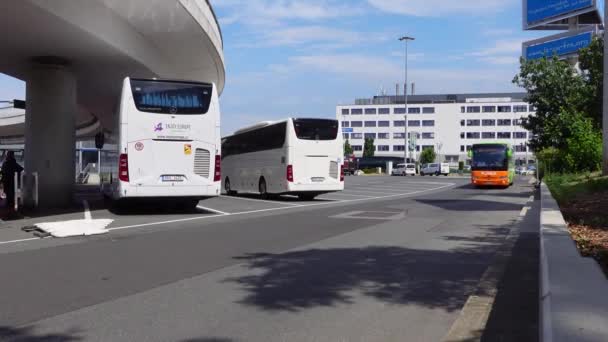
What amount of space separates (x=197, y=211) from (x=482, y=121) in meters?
109

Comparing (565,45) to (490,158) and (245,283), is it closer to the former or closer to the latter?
Result: (490,158)

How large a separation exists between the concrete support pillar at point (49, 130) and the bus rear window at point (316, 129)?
8.06 metres

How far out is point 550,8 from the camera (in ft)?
135

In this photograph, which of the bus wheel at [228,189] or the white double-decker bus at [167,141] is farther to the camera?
the bus wheel at [228,189]

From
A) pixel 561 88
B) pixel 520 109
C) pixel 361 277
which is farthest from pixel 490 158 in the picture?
pixel 520 109

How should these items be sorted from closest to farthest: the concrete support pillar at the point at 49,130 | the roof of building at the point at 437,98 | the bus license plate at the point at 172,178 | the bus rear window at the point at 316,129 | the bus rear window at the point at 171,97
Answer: the bus rear window at the point at 171,97, the bus license plate at the point at 172,178, the concrete support pillar at the point at 49,130, the bus rear window at the point at 316,129, the roof of building at the point at 437,98

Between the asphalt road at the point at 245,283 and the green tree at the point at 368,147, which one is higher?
the green tree at the point at 368,147

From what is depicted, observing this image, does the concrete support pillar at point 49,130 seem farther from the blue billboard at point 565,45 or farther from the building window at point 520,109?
the building window at point 520,109

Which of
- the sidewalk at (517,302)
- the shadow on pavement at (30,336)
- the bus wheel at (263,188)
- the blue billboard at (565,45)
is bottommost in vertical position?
the sidewalk at (517,302)

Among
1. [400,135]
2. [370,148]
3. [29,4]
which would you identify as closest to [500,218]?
[29,4]

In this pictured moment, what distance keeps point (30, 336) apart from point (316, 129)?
19.1 metres

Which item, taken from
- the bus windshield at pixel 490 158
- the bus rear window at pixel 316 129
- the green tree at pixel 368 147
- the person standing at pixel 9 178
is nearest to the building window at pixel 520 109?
the green tree at pixel 368 147

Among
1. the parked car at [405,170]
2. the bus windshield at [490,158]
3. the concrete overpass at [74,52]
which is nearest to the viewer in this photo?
the concrete overpass at [74,52]

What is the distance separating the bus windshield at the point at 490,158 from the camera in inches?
1484
